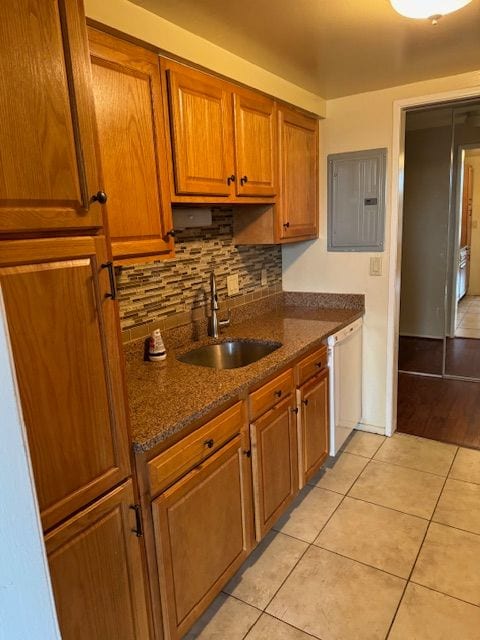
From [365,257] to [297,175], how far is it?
70cm

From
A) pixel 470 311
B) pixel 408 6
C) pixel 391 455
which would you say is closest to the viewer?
pixel 408 6

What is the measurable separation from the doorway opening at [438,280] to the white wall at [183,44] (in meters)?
1.71

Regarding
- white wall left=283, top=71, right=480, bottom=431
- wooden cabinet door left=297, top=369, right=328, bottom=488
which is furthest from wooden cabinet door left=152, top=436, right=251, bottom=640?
white wall left=283, top=71, right=480, bottom=431

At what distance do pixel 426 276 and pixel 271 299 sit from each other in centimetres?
243

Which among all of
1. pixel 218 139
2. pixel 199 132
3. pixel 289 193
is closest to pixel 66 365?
pixel 199 132

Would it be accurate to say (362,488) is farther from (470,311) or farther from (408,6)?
(470,311)

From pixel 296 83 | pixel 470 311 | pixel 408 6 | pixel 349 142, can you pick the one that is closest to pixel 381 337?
pixel 349 142

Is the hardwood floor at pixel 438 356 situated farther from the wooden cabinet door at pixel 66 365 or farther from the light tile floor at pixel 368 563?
the wooden cabinet door at pixel 66 365

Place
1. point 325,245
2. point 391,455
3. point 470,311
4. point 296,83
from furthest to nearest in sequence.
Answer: point 470,311, point 325,245, point 391,455, point 296,83

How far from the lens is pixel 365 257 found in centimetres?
286

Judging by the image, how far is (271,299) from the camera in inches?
120

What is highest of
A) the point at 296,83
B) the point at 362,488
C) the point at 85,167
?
the point at 296,83

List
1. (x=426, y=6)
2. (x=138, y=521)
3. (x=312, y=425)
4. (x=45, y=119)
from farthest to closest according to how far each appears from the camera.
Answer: (x=312, y=425) < (x=426, y=6) < (x=138, y=521) < (x=45, y=119)

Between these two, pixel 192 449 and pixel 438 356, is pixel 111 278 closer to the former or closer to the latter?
pixel 192 449
